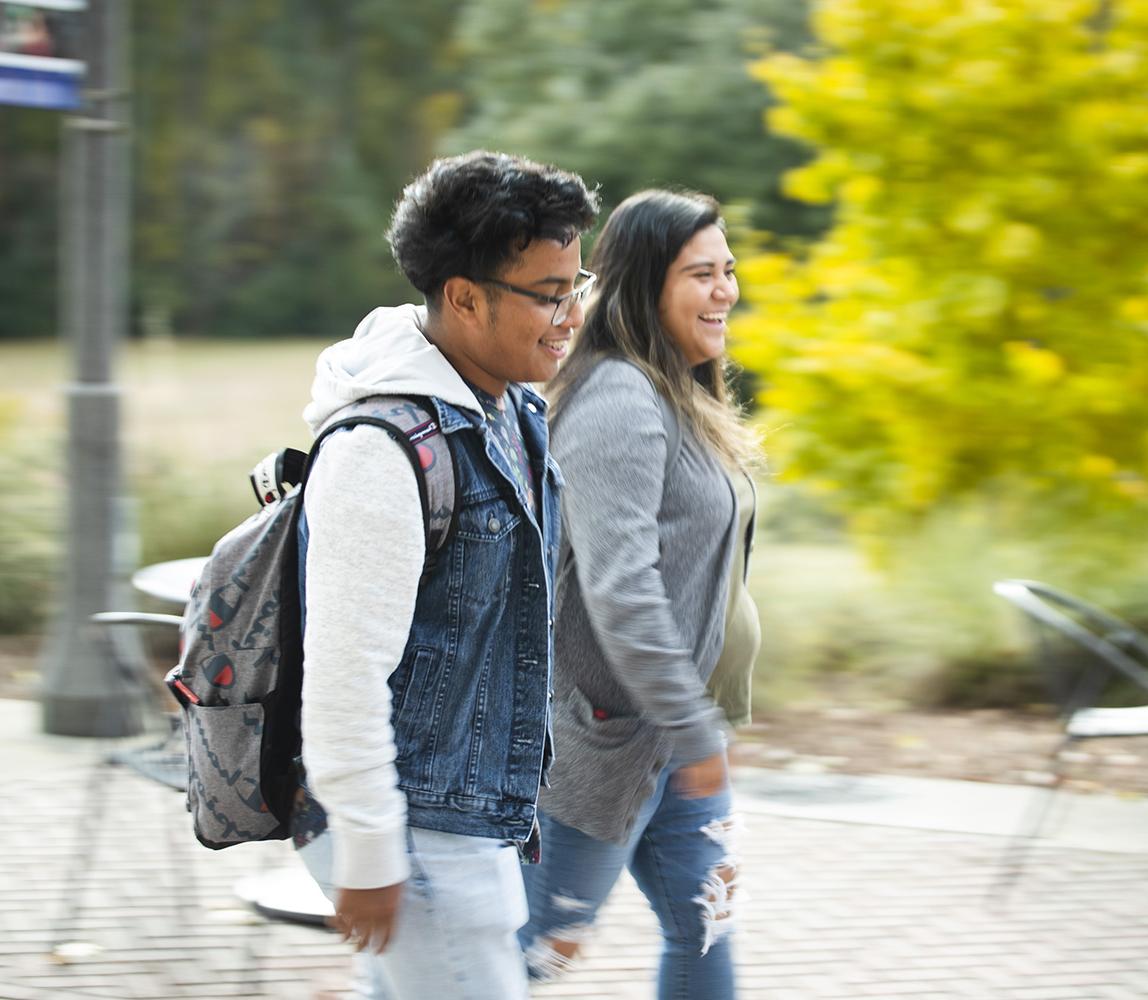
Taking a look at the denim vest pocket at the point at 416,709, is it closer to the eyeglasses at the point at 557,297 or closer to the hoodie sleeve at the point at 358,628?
the hoodie sleeve at the point at 358,628

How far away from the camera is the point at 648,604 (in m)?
2.66

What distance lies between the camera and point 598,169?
64.1ft

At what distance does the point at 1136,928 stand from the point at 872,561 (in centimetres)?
360

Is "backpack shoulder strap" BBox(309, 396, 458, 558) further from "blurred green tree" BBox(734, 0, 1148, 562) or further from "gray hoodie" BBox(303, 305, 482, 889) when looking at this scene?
"blurred green tree" BBox(734, 0, 1148, 562)

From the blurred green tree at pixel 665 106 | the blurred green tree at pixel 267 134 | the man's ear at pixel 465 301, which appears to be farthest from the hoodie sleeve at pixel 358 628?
the blurred green tree at pixel 267 134

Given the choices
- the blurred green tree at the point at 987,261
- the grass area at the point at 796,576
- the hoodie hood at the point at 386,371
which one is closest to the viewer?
the hoodie hood at the point at 386,371

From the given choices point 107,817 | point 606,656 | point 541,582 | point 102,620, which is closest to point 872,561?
point 107,817

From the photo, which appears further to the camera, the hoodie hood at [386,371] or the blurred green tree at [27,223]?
the blurred green tree at [27,223]

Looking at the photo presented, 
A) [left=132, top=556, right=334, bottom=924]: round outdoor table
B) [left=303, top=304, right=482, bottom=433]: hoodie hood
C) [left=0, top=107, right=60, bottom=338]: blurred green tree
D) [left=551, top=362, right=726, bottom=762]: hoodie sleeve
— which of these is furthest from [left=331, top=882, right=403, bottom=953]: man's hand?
[left=0, top=107, right=60, bottom=338]: blurred green tree

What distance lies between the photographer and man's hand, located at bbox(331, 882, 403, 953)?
201 cm

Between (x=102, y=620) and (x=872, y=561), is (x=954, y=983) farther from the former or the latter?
(x=872, y=561)

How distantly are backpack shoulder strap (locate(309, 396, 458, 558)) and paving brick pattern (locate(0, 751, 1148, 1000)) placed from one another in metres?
2.19

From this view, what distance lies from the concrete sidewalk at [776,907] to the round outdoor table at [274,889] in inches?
2.9

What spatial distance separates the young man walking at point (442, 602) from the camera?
1.98 metres
